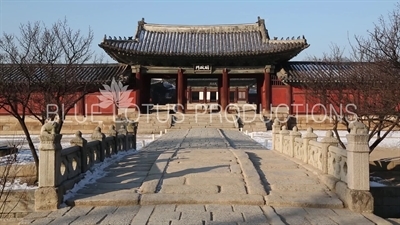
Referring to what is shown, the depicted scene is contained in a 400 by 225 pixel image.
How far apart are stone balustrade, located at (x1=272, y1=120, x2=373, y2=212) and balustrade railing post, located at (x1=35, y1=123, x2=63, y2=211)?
13.8 feet

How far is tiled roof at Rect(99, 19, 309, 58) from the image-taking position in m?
26.6

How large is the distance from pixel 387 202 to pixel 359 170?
5146 millimetres

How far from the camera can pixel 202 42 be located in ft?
99.0

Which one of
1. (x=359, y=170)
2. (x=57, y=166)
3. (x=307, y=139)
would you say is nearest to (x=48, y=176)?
(x=57, y=166)

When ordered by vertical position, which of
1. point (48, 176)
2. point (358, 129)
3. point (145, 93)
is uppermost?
point (145, 93)

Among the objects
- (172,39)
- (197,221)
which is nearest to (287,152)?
(197,221)

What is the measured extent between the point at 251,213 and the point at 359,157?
1.77 meters

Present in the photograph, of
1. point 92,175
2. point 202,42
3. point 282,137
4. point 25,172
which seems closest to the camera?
point 92,175

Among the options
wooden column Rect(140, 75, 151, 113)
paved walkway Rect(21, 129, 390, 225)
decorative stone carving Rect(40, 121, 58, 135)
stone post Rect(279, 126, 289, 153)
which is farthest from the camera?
wooden column Rect(140, 75, 151, 113)

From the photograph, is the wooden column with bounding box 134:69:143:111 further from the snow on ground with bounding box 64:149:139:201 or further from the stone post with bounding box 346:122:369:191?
the stone post with bounding box 346:122:369:191

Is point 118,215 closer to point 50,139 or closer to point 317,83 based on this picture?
point 50,139

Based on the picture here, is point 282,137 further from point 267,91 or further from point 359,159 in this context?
point 267,91

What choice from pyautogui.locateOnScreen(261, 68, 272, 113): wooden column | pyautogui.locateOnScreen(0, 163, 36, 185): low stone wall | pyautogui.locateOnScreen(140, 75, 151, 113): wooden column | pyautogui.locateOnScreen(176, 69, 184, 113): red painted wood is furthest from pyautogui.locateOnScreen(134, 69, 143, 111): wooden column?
pyautogui.locateOnScreen(0, 163, 36, 185): low stone wall

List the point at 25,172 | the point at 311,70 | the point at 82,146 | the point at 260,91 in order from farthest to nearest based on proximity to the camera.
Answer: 1. the point at 260,91
2. the point at 311,70
3. the point at 25,172
4. the point at 82,146
